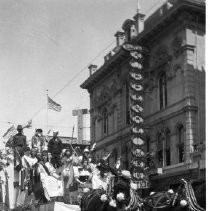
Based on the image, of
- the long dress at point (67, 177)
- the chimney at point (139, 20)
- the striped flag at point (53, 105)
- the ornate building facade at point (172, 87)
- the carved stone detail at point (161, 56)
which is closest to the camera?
the long dress at point (67, 177)

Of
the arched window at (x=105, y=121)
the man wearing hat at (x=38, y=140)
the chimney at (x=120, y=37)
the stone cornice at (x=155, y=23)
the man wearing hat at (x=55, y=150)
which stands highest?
the chimney at (x=120, y=37)

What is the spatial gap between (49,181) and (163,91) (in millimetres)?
17160

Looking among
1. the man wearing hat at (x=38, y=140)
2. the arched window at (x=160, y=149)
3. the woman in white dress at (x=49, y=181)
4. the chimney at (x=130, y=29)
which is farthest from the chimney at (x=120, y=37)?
the woman in white dress at (x=49, y=181)

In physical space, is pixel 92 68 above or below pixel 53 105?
above

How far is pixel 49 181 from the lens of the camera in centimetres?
1520

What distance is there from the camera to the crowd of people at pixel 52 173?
49.7 feet

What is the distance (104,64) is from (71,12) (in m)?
25.7

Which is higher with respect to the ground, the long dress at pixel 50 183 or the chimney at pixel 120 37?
the chimney at pixel 120 37

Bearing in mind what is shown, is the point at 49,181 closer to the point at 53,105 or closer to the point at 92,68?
the point at 53,105

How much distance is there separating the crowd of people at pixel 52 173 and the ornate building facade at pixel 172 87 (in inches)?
342

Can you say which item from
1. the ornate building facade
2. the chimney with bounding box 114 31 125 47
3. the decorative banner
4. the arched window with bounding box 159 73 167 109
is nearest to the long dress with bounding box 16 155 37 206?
the ornate building facade

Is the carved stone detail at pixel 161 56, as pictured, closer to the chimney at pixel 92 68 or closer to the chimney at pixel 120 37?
the chimney at pixel 120 37

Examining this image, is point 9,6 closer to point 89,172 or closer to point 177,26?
point 89,172

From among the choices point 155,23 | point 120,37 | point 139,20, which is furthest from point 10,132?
point 120,37
